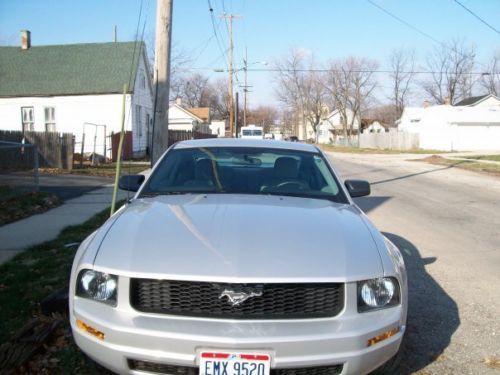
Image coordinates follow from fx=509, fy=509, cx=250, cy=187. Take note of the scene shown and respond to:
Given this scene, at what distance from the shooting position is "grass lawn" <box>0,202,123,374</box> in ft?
11.4

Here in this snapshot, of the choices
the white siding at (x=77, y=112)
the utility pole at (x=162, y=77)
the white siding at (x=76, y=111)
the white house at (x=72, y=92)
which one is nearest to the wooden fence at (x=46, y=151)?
the white house at (x=72, y=92)

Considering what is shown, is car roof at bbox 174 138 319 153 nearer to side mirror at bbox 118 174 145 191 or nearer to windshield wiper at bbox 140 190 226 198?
side mirror at bbox 118 174 145 191

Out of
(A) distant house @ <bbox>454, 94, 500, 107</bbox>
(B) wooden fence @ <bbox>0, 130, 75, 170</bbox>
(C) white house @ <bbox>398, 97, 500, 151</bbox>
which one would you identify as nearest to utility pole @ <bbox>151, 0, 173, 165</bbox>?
(B) wooden fence @ <bbox>0, 130, 75, 170</bbox>

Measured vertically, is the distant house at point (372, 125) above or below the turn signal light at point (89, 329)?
above

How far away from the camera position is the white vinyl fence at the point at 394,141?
50553 millimetres

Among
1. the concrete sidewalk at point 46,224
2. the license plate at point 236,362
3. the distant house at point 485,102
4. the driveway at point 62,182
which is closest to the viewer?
the license plate at point 236,362

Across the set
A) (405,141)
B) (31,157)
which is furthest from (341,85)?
(31,157)

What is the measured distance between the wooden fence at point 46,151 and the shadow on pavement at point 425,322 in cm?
1623

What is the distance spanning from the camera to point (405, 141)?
51000 mm

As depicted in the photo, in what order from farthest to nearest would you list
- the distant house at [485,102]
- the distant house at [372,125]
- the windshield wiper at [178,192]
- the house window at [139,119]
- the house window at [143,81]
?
the distant house at [372,125], the distant house at [485,102], the house window at [143,81], the house window at [139,119], the windshield wiper at [178,192]

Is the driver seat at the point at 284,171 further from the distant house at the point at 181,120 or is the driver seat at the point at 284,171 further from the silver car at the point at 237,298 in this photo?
the distant house at the point at 181,120

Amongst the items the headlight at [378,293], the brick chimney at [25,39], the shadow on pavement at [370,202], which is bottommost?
the shadow on pavement at [370,202]

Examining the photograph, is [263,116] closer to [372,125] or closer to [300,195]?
[372,125]

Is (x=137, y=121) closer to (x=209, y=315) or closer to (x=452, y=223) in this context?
(x=452, y=223)
